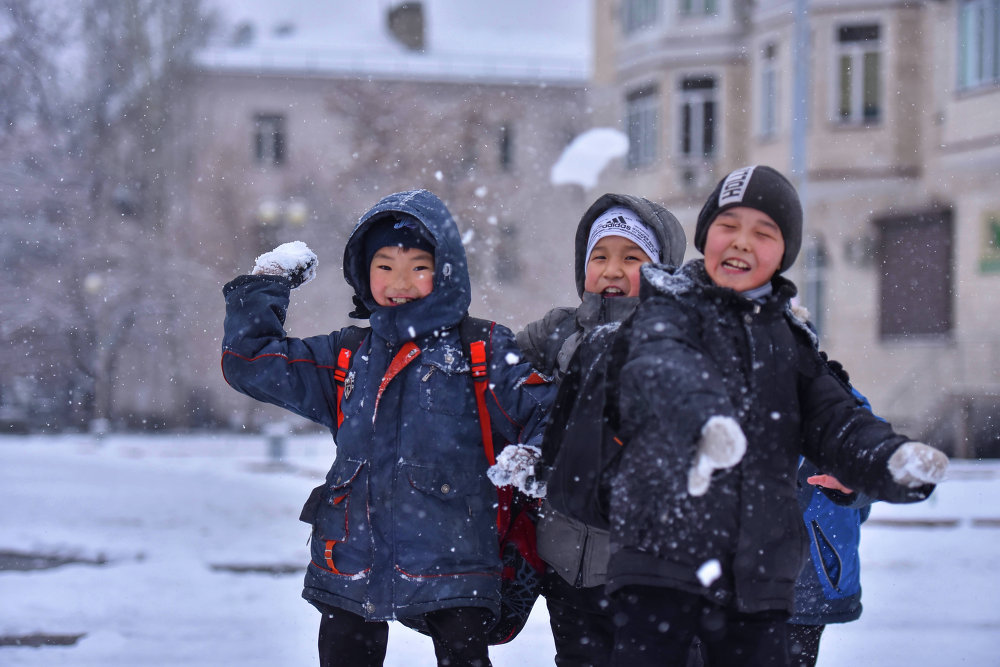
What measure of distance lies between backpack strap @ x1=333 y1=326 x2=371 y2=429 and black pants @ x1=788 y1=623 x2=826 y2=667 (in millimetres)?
1440

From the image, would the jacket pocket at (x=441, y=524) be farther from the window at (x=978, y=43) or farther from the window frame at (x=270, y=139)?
the window frame at (x=270, y=139)

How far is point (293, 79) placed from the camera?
84.1ft

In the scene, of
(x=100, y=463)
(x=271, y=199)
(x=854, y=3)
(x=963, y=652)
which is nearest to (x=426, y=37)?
(x=271, y=199)

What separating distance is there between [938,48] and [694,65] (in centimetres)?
472

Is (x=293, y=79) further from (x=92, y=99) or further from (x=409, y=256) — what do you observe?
(x=409, y=256)

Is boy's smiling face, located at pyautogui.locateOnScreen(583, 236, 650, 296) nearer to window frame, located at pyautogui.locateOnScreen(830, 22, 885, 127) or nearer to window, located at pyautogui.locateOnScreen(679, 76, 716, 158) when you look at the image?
window frame, located at pyautogui.locateOnScreen(830, 22, 885, 127)

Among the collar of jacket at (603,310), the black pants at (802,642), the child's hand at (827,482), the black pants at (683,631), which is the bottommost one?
the black pants at (802,642)

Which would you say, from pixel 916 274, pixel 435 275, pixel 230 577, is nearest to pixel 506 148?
pixel 916 274

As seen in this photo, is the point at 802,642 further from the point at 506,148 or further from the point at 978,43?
the point at 506,148

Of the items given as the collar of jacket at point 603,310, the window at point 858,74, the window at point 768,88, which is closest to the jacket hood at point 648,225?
the collar of jacket at point 603,310

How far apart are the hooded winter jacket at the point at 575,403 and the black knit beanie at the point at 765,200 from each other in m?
0.39

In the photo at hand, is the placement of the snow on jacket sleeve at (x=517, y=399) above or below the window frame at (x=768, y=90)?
below

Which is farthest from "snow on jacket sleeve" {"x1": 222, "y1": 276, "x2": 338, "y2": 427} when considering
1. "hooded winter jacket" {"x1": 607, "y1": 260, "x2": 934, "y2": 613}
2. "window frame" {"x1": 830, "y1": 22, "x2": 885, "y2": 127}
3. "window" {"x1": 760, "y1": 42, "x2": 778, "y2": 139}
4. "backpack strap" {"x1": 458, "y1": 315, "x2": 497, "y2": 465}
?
"window" {"x1": 760, "y1": 42, "x2": 778, "y2": 139}

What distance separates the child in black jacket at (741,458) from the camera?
6.66ft
